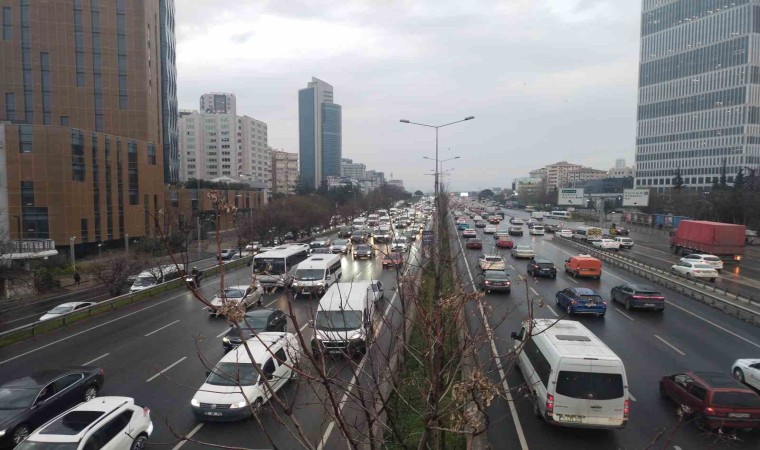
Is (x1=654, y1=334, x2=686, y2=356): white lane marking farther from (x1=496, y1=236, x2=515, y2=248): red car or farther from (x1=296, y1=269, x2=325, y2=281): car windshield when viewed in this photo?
(x1=496, y1=236, x2=515, y2=248): red car

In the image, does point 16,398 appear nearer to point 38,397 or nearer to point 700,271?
point 38,397

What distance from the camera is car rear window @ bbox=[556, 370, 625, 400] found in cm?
884

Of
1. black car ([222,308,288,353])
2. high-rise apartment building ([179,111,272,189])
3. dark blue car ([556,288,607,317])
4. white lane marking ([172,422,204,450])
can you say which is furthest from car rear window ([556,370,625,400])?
high-rise apartment building ([179,111,272,189])

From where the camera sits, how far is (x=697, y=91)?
99.7m

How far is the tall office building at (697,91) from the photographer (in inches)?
3607

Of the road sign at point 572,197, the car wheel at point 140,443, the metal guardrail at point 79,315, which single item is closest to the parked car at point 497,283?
the metal guardrail at point 79,315

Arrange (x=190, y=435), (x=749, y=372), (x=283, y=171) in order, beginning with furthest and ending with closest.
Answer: (x=283, y=171), (x=749, y=372), (x=190, y=435)

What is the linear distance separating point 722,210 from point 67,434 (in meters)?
69.0

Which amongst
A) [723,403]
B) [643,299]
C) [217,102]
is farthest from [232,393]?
[217,102]

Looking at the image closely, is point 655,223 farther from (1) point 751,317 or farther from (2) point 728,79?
(1) point 751,317

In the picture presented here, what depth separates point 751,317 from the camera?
18.1 metres

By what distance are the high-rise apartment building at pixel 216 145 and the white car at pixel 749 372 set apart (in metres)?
125

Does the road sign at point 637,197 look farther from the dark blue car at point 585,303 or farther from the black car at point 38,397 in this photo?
the black car at point 38,397

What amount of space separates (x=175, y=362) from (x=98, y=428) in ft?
20.9
